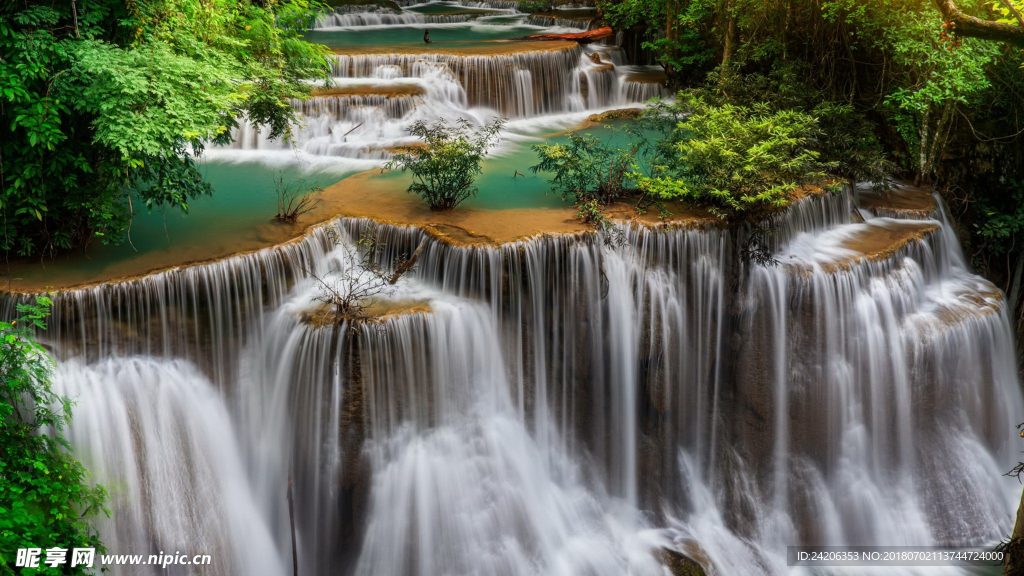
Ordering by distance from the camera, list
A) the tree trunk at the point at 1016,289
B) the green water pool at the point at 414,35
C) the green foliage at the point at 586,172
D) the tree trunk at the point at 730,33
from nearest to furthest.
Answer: the green foliage at the point at 586,172 → the tree trunk at the point at 1016,289 → the tree trunk at the point at 730,33 → the green water pool at the point at 414,35

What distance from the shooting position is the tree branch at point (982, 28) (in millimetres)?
4836

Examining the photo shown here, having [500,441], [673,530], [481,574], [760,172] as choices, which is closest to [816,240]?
[760,172]

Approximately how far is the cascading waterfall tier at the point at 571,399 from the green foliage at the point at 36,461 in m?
0.33

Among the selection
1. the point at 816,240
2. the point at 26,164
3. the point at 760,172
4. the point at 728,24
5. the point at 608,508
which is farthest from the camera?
the point at 728,24

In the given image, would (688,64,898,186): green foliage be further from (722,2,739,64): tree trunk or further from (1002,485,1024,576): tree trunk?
(1002,485,1024,576): tree trunk

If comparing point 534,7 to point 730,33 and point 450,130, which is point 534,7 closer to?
point 730,33

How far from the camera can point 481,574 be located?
793 centimetres

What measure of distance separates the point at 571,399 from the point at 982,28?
213 inches

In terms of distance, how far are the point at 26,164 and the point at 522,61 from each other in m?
9.89

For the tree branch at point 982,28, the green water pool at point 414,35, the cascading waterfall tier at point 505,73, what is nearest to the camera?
the tree branch at point 982,28

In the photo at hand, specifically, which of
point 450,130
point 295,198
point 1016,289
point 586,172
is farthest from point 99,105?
point 1016,289

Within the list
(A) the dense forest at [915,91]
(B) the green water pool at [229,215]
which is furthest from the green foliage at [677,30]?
(B) the green water pool at [229,215]

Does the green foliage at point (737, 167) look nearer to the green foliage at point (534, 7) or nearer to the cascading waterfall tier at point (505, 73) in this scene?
the cascading waterfall tier at point (505, 73)

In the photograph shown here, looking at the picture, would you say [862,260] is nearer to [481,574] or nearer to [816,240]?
[816,240]
